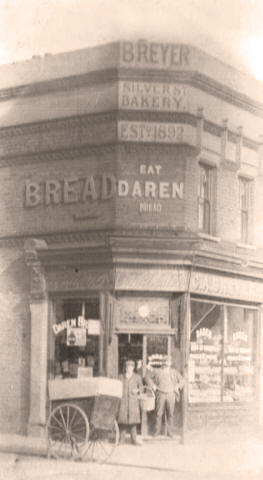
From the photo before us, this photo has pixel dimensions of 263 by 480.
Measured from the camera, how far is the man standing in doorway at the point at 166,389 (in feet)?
39.5

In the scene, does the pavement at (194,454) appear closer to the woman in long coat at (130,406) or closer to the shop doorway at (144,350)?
the woman in long coat at (130,406)

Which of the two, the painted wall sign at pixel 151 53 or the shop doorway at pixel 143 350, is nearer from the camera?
the painted wall sign at pixel 151 53

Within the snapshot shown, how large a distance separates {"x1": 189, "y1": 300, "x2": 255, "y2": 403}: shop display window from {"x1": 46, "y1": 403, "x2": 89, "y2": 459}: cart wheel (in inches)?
75.3

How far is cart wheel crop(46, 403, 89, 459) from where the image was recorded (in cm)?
1112

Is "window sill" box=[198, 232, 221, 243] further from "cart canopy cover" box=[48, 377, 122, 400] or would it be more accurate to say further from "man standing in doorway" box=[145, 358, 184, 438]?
"cart canopy cover" box=[48, 377, 122, 400]

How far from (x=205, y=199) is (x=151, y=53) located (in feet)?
8.43

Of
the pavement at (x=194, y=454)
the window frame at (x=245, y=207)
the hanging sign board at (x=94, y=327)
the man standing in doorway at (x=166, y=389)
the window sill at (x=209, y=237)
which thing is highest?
the window frame at (x=245, y=207)

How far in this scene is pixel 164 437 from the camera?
11938 mm

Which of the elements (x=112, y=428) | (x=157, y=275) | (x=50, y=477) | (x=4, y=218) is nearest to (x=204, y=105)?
(x=157, y=275)

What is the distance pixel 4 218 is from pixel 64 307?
157cm

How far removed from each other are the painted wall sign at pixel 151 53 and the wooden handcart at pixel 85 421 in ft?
13.5

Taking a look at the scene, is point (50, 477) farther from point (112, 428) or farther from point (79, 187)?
point (79, 187)

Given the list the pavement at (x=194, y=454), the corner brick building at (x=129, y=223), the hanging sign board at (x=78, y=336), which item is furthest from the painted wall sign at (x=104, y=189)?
the pavement at (x=194, y=454)

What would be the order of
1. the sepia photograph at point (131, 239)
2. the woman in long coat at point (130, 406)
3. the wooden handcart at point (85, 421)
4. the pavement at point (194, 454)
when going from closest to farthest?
1. the pavement at point (194, 454)
2. the sepia photograph at point (131, 239)
3. the wooden handcart at point (85, 421)
4. the woman in long coat at point (130, 406)
